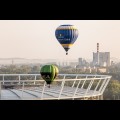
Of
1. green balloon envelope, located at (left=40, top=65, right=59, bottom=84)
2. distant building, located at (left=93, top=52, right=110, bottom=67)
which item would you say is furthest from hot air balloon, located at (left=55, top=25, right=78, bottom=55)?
distant building, located at (left=93, top=52, right=110, bottom=67)

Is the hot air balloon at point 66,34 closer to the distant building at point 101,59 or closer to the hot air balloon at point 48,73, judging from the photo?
the hot air balloon at point 48,73

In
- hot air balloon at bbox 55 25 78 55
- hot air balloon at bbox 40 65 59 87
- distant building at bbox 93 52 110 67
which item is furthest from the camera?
distant building at bbox 93 52 110 67

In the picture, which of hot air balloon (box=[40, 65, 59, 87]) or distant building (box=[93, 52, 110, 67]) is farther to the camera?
distant building (box=[93, 52, 110, 67])

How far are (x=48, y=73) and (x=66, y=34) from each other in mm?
4437

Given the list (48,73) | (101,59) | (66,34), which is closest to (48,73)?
(48,73)

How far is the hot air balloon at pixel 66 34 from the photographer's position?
18500 millimetres

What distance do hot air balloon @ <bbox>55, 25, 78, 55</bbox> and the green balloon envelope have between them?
3927 mm

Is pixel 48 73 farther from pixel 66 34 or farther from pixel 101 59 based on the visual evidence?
pixel 101 59

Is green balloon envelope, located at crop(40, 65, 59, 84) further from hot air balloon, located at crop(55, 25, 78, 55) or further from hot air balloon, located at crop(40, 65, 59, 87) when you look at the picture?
hot air balloon, located at crop(55, 25, 78, 55)

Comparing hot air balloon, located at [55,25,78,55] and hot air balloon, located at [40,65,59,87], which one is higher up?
hot air balloon, located at [55,25,78,55]

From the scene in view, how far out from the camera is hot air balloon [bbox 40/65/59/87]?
1423 centimetres

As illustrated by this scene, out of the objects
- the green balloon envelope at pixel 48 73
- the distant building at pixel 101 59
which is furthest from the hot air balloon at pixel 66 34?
the distant building at pixel 101 59
